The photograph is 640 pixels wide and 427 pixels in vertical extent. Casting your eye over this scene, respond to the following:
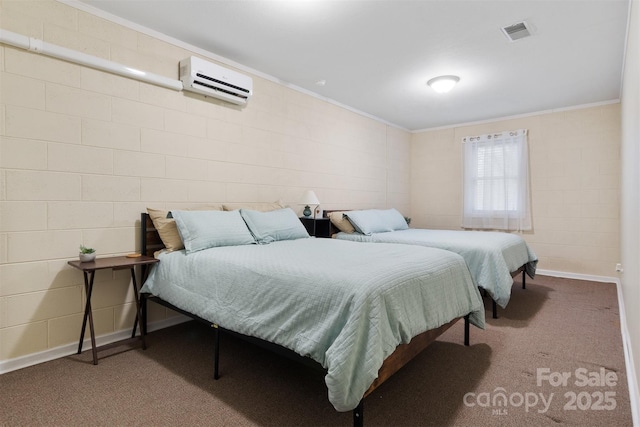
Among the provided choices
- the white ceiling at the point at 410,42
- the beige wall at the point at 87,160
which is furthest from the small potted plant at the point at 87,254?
the white ceiling at the point at 410,42

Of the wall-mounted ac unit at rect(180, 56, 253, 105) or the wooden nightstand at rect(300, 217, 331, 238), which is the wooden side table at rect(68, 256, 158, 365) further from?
the wooden nightstand at rect(300, 217, 331, 238)

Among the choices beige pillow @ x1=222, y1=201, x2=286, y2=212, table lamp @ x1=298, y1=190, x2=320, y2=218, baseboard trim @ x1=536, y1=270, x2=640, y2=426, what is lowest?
baseboard trim @ x1=536, y1=270, x2=640, y2=426

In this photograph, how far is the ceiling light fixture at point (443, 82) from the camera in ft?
12.1

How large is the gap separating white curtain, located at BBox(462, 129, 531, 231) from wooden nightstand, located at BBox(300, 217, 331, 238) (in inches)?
112

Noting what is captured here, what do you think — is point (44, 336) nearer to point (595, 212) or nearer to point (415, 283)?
point (415, 283)

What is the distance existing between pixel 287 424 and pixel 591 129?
532 cm

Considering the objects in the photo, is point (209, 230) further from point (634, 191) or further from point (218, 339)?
point (634, 191)

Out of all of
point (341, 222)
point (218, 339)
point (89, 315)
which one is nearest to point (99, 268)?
point (89, 315)

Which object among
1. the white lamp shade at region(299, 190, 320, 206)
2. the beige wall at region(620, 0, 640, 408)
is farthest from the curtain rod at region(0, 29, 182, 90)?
the beige wall at region(620, 0, 640, 408)

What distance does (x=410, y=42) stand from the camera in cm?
295

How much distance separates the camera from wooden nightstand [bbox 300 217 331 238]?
3958 millimetres

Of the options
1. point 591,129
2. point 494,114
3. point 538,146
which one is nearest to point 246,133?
point 494,114

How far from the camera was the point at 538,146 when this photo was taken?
497 centimetres

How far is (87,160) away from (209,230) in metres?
0.99
